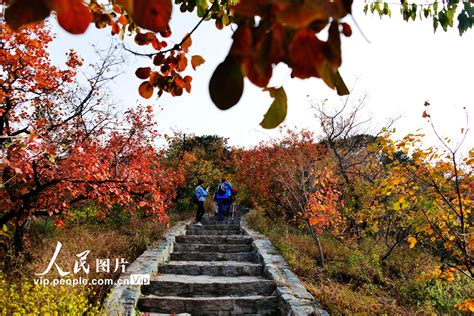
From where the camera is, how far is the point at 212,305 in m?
4.60

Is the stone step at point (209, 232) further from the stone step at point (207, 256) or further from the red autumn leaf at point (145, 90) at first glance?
the red autumn leaf at point (145, 90)

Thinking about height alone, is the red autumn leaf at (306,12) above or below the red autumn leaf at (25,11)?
below

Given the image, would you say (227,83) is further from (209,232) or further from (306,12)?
(209,232)

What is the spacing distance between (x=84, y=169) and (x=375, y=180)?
6386 mm

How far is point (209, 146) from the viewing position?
65.2 ft

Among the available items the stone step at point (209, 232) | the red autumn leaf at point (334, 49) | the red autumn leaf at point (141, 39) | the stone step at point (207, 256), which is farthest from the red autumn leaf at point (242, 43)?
the stone step at point (209, 232)

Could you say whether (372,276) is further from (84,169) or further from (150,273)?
(84,169)

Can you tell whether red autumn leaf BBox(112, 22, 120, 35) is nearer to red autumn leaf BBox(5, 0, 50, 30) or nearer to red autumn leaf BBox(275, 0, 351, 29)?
red autumn leaf BBox(5, 0, 50, 30)

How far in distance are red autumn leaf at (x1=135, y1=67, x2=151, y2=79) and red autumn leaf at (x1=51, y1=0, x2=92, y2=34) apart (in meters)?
0.84

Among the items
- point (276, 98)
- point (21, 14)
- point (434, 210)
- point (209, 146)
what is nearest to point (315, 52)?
point (276, 98)

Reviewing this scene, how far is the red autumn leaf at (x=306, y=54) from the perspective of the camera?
1.45 feet

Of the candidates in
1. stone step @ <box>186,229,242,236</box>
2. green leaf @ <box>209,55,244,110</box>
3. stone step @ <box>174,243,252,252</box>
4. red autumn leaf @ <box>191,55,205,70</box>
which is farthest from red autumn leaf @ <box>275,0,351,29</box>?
stone step @ <box>186,229,242,236</box>

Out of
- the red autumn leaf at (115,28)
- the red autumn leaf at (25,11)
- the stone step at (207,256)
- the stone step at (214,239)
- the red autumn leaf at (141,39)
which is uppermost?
the red autumn leaf at (115,28)

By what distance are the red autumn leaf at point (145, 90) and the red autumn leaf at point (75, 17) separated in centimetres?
78
